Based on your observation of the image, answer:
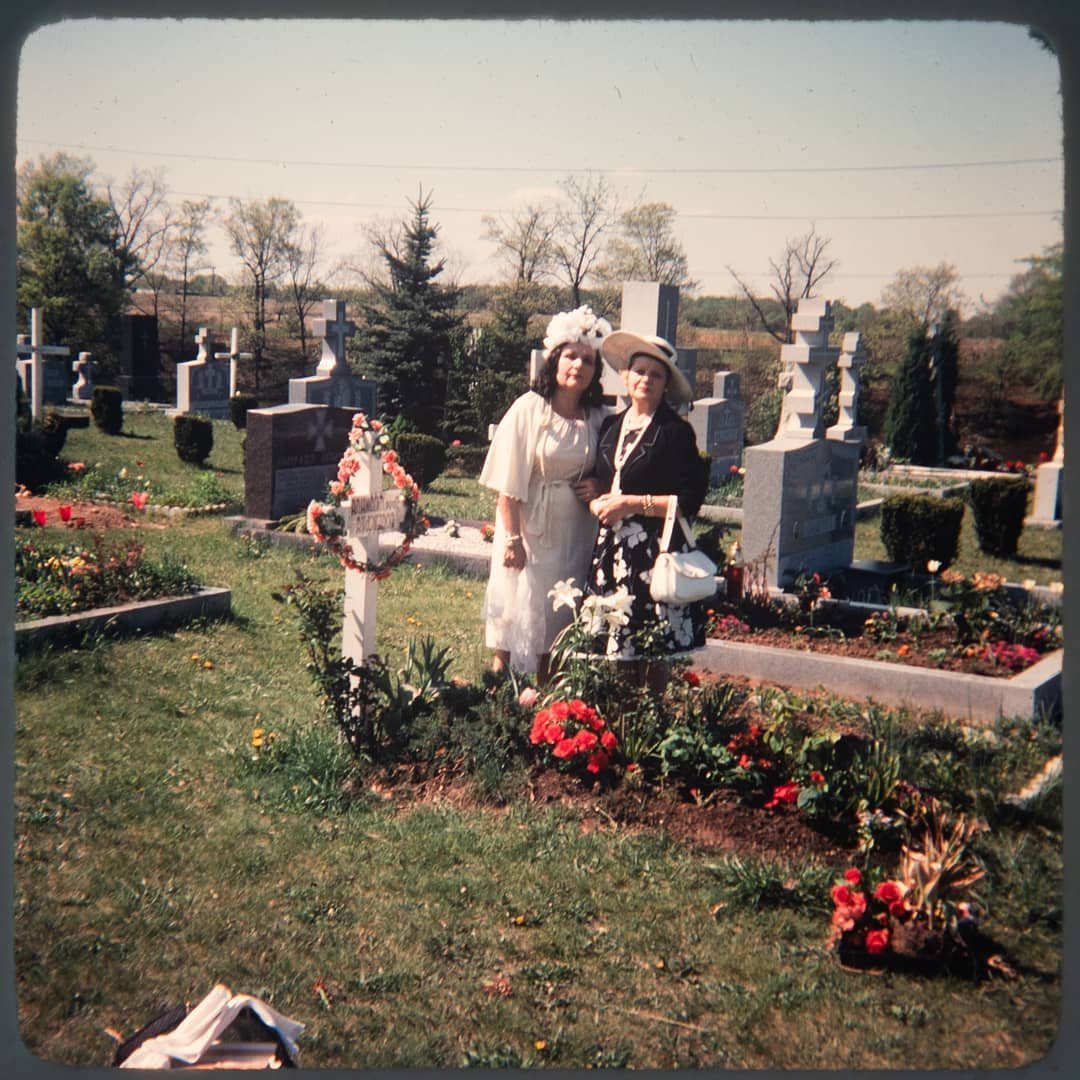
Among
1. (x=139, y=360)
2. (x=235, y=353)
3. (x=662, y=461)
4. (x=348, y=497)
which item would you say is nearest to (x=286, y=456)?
(x=235, y=353)

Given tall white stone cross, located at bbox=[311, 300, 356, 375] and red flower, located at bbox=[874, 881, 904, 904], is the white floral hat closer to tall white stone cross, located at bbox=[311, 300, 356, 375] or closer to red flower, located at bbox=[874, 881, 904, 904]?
red flower, located at bbox=[874, 881, 904, 904]

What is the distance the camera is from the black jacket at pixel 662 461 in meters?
4.64

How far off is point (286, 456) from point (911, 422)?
340 inches

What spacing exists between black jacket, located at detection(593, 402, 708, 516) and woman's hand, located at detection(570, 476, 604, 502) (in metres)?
0.05

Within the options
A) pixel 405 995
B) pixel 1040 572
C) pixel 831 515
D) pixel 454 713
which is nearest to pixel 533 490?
pixel 454 713

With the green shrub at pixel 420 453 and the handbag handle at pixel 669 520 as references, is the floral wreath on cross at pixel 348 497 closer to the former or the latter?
the handbag handle at pixel 669 520

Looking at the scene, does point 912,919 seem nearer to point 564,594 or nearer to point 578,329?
point 564,594

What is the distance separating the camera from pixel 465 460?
35.9 ft

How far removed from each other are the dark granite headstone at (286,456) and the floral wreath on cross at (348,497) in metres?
4.01

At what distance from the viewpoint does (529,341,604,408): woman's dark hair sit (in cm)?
467

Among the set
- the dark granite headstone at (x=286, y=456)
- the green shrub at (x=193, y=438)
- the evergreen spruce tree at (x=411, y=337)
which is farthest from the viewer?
the green shrub at (x=193, y=438)

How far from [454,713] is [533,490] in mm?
995

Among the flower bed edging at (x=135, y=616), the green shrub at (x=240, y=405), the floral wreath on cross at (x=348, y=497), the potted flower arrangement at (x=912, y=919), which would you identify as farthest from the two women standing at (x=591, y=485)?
the green shrub at (x=240, y=405)

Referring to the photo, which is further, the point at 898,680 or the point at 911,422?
the point at 911,422
